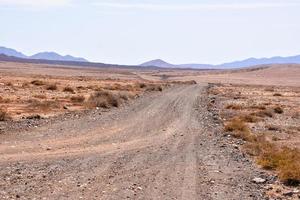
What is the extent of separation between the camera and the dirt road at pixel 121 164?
12.3 m

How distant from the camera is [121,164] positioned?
15688mm

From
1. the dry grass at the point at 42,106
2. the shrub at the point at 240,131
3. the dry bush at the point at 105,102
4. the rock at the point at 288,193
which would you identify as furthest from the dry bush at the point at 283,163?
the dry bush at the point at 105,102

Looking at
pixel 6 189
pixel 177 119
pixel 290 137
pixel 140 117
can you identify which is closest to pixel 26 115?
pixel 140 117

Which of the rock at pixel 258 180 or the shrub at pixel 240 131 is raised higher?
the rock at pixel 258 180

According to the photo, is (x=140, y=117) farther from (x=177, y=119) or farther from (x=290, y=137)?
(x=290, y=137)

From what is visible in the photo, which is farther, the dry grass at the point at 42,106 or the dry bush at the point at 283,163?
the dry grass at the point at 42,106

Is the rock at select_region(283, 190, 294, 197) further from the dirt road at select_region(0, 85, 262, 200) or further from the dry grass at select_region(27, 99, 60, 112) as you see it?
the dry grass at select_region(27, 99, 60, 112)

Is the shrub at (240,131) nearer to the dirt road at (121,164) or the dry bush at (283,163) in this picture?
the dirt road at (121,164)

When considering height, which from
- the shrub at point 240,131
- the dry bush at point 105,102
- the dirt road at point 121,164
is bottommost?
the dry bush at point 105,102

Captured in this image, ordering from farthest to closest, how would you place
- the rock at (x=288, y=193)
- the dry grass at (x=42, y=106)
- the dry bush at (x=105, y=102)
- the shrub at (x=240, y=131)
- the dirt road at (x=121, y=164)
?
1. the dry bush at (x=105, y=102)
2. the dry grass at (x=42, y=106)
3. the shrub at (x=240, y=131)
4. the rock at (x=288, y=193)
5. the dirt road at (x=121, y=164)

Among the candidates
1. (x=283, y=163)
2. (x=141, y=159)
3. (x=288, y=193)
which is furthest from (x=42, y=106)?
(x=288, y=193)

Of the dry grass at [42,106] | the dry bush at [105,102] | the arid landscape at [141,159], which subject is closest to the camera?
the arid landscape at [141,159]

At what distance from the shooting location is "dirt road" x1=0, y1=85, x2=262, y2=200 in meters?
12.3

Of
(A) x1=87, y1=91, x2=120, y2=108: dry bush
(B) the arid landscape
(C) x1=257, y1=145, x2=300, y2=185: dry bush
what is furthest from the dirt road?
(A) x1=87, y1=91, x2=120, y2=108: dry bush
